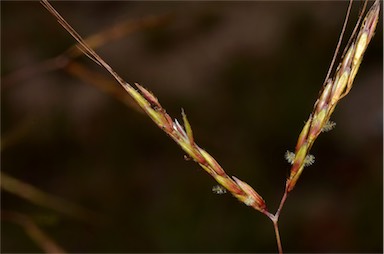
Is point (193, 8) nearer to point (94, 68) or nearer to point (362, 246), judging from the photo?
point (94, 68)

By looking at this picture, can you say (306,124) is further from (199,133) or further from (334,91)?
(199,133)

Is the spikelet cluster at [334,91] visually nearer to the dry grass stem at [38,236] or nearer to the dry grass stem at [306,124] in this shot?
the dry grass stem at [306,124]

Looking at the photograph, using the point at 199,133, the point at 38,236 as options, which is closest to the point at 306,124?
the point at 38,236

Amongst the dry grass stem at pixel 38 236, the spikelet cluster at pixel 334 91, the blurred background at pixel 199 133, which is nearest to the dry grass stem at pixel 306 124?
the spikelet cluster at pixel 334 91

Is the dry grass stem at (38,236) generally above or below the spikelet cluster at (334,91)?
above

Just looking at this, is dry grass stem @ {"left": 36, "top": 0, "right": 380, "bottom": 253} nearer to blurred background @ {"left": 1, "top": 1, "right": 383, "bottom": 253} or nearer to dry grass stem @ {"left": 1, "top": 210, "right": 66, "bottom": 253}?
dry grass stem @ {"left": 1, "top": 210, "right": 66, "bottom": 253}

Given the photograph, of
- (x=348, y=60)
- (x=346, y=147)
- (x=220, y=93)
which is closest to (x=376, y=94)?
(x=346, y=147)

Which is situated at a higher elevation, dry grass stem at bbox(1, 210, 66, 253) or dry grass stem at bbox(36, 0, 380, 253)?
dry grass stem at bbox(1, 210, 66, 253)

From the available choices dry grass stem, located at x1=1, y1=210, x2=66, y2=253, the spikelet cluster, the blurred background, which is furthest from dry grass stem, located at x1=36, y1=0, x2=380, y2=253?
the blurred background
